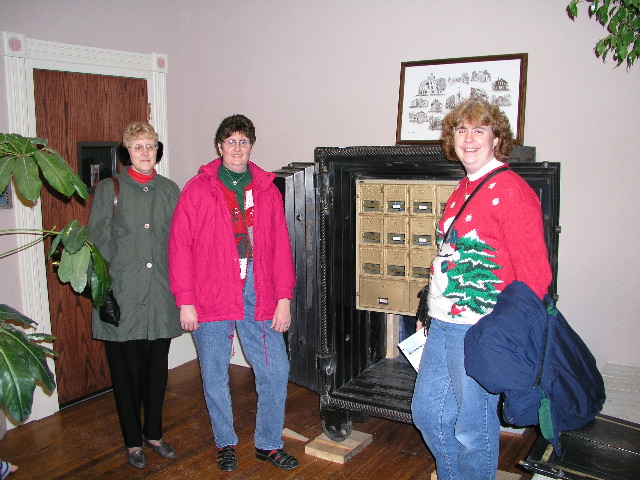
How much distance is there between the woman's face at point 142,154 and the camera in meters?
2.57

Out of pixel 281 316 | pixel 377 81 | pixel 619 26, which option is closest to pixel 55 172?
pixel 281 316

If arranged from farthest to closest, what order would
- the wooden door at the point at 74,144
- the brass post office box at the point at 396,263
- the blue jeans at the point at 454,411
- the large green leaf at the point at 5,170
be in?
1. the wooden door at the point at 74,144
2. the brass post office box at the point at 396,263
3. the blue jeans at the point at 454,411
4. the large green leaf at the point at 5,170

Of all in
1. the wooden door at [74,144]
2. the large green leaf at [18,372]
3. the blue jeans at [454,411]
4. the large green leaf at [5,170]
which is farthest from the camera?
the wooden door at [74,144]

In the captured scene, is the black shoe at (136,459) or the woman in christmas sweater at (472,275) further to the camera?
the black shoe at (136,459)

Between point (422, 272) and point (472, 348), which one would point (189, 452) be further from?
point (472, 348)

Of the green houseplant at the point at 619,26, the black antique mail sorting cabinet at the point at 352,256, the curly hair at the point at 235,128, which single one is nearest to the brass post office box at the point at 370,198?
the black antique mail sorting cabinet at the point at 352,256

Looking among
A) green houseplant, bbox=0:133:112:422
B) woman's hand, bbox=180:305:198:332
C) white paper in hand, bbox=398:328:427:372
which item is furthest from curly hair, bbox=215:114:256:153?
white paper in hand, bbox=398:328:427:372

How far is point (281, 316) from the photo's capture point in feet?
8.30

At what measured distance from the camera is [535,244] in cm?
179

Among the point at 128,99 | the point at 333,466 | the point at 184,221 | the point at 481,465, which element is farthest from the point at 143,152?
the point at 481,465

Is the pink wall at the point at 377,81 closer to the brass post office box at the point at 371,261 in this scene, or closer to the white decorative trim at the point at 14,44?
the white decorative trim at the point at 14,44

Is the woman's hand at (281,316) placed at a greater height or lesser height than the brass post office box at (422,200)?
lesser

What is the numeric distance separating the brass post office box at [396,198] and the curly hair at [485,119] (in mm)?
577

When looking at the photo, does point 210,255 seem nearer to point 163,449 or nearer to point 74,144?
point 163,449
